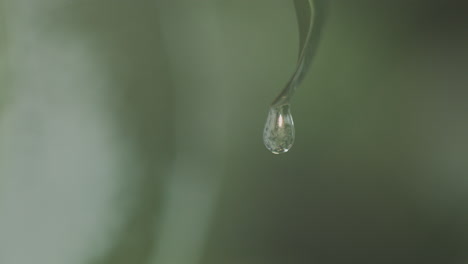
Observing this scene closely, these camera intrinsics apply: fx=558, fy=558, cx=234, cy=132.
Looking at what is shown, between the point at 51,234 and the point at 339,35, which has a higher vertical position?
the point at 339,35

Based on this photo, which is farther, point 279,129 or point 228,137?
point 228,137

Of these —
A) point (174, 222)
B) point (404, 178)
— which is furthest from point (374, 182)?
point (174, 222)

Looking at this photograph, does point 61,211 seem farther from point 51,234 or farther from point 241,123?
point 241,123
